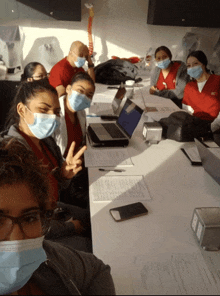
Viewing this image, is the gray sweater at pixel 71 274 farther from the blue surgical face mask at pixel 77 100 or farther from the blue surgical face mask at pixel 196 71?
the blue surgical face mask at pixel 196 71

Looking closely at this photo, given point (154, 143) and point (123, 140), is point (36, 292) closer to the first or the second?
point (123, 140)

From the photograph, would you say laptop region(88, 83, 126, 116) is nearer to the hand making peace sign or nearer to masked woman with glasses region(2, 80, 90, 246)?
masked woman with glasses region(2, 80, 90, 246)

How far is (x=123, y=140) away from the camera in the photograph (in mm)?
1771

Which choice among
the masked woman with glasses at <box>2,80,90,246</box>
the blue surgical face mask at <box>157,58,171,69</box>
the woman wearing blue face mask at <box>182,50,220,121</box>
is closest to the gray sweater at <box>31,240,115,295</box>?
the masked woman with glasses at <box>2,80,90,246</box>

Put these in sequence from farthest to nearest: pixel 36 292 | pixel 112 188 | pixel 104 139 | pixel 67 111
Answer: pixel 67 111, pixel 104 139, pixel 112 188, pixel 36 292

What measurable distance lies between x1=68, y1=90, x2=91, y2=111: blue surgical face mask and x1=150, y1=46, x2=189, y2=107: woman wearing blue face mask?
124 centimetres

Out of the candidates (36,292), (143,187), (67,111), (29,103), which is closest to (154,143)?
(143,187)

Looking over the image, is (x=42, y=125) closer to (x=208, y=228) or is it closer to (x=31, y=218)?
(x=31, y=218)

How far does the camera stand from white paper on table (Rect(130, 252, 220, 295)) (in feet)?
2.68

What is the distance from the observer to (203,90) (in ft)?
8.45

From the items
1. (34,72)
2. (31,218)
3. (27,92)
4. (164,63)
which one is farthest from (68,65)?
(31,218)

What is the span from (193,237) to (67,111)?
135 cm

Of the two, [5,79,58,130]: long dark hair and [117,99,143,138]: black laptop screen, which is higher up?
[5,79,58,130]: long dark hair

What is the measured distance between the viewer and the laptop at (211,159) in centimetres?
134
